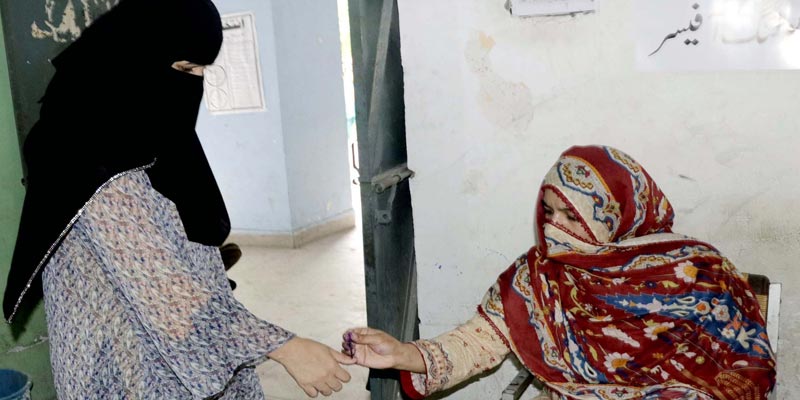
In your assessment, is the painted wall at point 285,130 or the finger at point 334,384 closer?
the finger at point 334,384

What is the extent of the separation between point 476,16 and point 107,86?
127 cm

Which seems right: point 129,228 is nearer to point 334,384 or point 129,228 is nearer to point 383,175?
point 334,384

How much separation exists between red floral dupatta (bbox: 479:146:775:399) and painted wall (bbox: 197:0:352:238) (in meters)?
3.91

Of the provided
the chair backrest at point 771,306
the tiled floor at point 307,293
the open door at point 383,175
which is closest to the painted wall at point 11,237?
the open door at point 383,175

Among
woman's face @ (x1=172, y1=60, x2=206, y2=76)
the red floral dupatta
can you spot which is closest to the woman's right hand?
the red floral dupatta

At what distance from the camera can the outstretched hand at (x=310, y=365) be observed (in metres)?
1.41

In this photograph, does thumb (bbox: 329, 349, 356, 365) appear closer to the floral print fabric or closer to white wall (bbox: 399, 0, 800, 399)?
the floral print fabric

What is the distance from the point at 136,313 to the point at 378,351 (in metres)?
0.61

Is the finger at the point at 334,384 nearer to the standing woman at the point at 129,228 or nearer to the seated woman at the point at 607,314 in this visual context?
the standing woman at the point at 129,228

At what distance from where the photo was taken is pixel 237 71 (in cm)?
536

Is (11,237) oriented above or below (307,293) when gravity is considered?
above

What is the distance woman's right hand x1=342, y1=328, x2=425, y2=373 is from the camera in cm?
163

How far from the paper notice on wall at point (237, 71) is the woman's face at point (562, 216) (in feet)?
13.2

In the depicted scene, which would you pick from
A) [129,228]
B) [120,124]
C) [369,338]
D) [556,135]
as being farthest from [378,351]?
[556,135]
